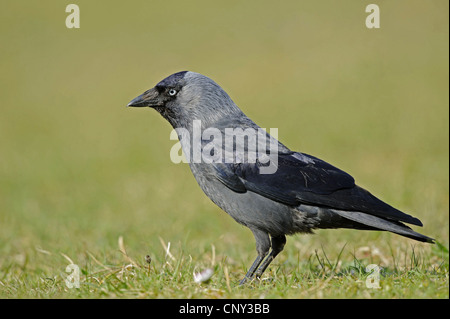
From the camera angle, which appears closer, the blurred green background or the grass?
the grass

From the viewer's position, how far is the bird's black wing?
4.33 m

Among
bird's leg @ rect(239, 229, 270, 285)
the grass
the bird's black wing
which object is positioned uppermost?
the bird's black wing

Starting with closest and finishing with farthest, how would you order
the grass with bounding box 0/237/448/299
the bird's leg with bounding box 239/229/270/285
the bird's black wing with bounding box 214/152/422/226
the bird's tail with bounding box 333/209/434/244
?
the grass with bounding box 0/237/448/299, the bird's tail with bounding box 333/209/434/244, the bird's black wing with bounding box 214/152/422/226, the bird's leg with bounding box 239/229/270/285

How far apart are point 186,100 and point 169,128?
9.48 m

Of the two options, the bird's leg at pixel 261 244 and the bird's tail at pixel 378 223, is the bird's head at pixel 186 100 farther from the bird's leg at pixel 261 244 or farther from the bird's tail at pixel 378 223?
the bird's tail at pixel 378 223

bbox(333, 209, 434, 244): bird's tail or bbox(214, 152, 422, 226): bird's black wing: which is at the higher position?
bbox(214, 152, 422, 226): bird's black wing

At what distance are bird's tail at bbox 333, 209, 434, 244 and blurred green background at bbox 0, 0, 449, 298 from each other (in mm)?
1805

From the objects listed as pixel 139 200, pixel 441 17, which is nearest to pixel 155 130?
pixel 139 200

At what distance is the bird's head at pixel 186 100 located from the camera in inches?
193

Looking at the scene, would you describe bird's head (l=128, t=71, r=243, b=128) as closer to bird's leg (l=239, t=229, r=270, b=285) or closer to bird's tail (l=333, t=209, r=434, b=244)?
bird's leg (l=239, t=229, r=270, b=285)

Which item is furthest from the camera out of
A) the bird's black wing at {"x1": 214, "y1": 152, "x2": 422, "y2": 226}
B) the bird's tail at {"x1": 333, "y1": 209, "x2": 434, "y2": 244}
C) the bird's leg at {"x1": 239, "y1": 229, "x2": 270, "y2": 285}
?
the bird's leg at {"x1": 239, "y1": 229, "x2": 270, "y2": 285}

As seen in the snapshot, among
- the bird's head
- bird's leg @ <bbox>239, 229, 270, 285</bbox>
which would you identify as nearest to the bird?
bird's leg @ <bbox>239, 229, 270, 285</bbox>

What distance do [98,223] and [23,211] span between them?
1339 mm

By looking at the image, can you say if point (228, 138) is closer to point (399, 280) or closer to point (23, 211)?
point (399, 280)
